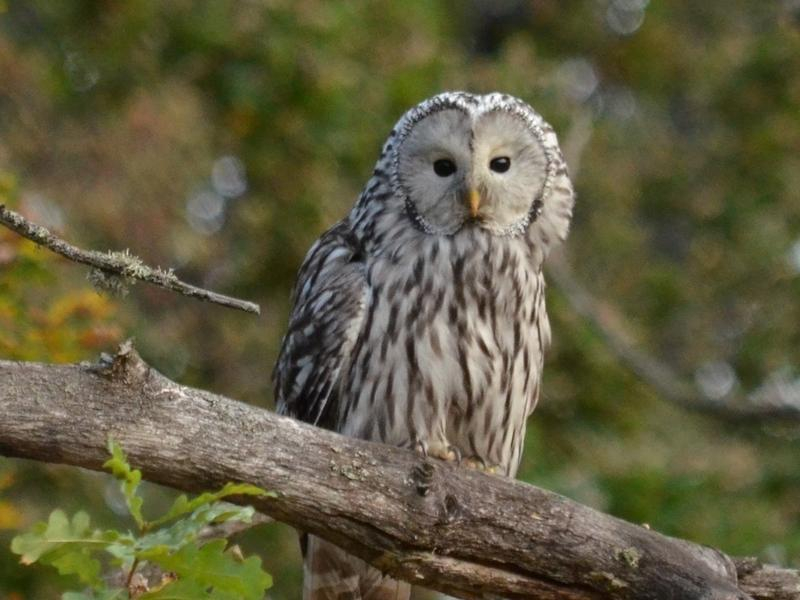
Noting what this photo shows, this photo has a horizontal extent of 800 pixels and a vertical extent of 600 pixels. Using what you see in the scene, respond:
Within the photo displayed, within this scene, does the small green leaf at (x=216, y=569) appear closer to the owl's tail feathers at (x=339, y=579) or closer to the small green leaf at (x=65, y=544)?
the small green leaf at (x=65, y=544)

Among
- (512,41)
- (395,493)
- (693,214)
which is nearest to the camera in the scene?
(395,493)

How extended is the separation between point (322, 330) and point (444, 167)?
0.67 m

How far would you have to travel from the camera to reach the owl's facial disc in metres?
4.69

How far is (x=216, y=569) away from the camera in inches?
102

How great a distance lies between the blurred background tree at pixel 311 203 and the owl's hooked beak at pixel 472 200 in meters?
1.55

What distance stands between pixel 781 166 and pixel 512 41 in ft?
6.16

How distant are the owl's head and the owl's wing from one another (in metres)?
0.29

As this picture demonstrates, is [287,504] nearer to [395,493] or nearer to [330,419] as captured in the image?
[395,493]

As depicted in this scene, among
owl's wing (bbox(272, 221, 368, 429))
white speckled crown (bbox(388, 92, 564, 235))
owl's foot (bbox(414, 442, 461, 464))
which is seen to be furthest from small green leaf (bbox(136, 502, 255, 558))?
white speckled crown (bbox(388, 92, 564, 235))

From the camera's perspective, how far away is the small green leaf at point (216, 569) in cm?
256

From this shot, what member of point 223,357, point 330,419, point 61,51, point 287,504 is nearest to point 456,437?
point 330,419

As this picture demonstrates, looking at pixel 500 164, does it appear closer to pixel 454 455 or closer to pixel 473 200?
pixel 473 200

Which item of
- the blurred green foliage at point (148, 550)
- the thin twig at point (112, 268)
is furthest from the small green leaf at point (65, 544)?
the thin twig at point (112, 268)

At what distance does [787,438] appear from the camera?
8.55 meters
